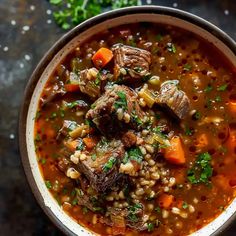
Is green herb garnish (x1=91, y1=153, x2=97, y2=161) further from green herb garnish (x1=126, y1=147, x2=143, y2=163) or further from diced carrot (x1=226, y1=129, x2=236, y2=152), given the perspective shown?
diced carrot (x1=226, y1=129, x2=236, y2=152)

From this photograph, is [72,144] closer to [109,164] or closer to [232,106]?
[109,164]

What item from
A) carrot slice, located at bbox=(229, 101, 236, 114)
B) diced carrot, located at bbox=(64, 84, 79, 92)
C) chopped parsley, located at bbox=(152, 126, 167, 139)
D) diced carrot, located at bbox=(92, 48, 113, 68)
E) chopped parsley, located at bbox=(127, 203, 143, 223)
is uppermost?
carrot slice, located at bbox=(229, 101, 236, 114)

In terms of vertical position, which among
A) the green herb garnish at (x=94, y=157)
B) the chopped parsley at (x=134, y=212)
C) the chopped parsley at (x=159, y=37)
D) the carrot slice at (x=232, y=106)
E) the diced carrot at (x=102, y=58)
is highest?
the chopped parsley at (x=159, y=37)

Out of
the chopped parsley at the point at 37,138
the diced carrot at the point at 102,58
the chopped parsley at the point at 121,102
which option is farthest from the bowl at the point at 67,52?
the chopped parsley at the point at 121,102

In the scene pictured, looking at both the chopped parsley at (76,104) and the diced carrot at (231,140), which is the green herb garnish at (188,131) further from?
the chopped parsley at (76,104)

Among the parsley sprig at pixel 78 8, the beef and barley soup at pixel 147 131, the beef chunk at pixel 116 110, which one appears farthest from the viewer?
the parsley sprig at pixel 78 8

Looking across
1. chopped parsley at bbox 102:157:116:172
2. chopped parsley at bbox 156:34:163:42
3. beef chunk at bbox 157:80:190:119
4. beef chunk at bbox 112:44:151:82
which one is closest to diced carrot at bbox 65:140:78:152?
chopped parsley at bbox 102:157:116:172

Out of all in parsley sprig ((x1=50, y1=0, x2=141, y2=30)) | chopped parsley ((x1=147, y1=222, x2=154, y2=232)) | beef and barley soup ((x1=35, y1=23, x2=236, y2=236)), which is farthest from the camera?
parsley sprig ((x1=50, y1=0, x2=141, y2=30))

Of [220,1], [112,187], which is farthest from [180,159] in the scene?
[220,1]
